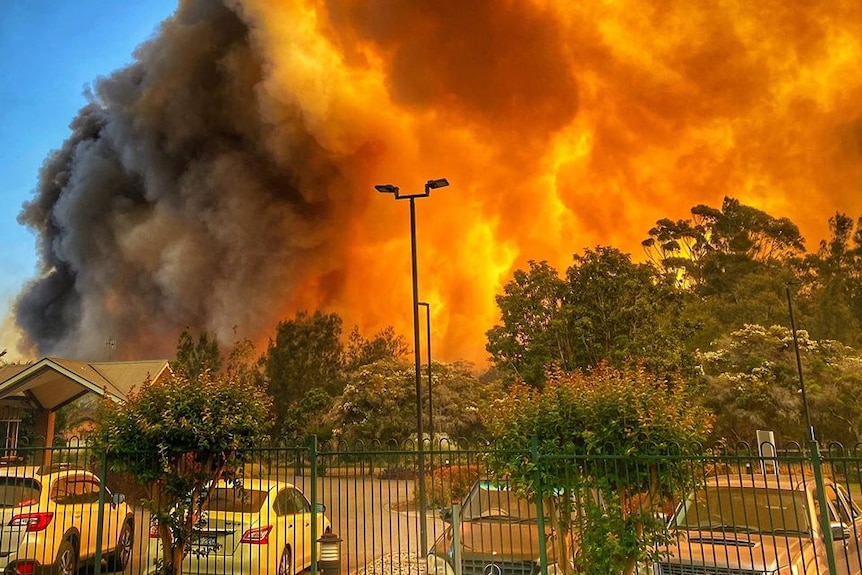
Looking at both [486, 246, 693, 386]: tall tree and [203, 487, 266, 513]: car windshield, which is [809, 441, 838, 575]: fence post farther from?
[486, 246, 693, 386]: tall tree

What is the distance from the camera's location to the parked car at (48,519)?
8812 millimetres

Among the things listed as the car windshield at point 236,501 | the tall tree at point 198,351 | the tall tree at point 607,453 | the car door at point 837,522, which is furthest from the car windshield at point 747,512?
the tall tree at point 198,351

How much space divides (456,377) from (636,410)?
127 ft

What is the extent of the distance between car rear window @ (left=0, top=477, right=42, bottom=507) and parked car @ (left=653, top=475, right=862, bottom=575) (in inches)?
335

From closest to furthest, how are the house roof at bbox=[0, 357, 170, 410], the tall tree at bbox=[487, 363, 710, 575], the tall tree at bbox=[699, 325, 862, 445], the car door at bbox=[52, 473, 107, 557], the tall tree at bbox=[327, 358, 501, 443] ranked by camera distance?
the tall tree at bbox=[487, 363, 710, 575] → the car door at bbox=[52, 473, 107, 557] → the house roof at bbox=[0, 357, 170, 410] → the tall tree at bbox=[699, 325, 862, 445] → the tall tree at bbox=[327, 358, 501, 443]

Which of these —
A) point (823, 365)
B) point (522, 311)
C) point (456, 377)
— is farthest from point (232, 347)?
point (823, 365)

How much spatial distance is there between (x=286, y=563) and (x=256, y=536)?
91 centimetres

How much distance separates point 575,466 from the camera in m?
7.35

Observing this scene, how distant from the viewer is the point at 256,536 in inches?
348

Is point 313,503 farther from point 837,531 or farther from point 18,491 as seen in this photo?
point 837,531

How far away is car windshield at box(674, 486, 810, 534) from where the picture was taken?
7277 mm

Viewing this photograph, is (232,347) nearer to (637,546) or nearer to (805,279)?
(805,279)

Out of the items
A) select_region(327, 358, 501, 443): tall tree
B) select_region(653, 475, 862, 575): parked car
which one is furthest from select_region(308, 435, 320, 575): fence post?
select_region(327, 358, 501, 443): tall tree

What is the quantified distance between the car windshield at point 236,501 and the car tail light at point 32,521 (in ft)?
7.61
